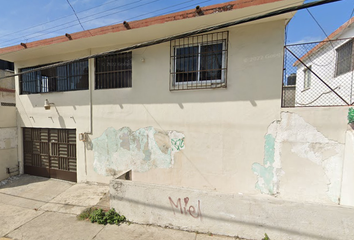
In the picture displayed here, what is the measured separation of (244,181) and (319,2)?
3.41m

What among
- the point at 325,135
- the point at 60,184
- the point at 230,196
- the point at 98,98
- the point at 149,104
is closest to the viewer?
the point at 230,196

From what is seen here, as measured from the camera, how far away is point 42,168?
19.2ft

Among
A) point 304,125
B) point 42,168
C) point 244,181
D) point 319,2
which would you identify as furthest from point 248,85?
point 42,168

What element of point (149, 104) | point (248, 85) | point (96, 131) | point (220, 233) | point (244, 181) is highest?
point (248, 85)

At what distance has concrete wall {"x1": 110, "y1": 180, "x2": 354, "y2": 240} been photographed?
2305 mm

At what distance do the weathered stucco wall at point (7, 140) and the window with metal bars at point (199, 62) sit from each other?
6.36 metres

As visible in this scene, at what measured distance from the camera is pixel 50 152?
570cm

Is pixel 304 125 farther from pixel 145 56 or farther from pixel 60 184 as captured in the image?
pixel 60 184

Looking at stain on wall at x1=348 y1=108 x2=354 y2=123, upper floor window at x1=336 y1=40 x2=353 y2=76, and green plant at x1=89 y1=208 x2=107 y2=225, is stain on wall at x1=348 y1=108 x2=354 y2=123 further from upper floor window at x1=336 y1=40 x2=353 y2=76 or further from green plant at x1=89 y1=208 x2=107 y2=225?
green plant at x1=89 y1=208 x2=107 y2=225

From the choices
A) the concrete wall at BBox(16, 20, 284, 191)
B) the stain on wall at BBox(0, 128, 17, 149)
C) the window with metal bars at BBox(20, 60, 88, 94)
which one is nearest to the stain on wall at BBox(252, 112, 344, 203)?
the concrete wall at BBox(16, 20, 284, 191)

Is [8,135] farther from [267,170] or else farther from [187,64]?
[267,170]

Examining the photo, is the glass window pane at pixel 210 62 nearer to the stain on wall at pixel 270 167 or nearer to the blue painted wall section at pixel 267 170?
the stain on wall at pixel 270 167

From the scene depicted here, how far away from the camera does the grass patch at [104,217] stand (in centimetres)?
320

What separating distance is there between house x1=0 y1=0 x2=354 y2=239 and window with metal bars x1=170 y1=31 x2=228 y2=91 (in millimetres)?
26
